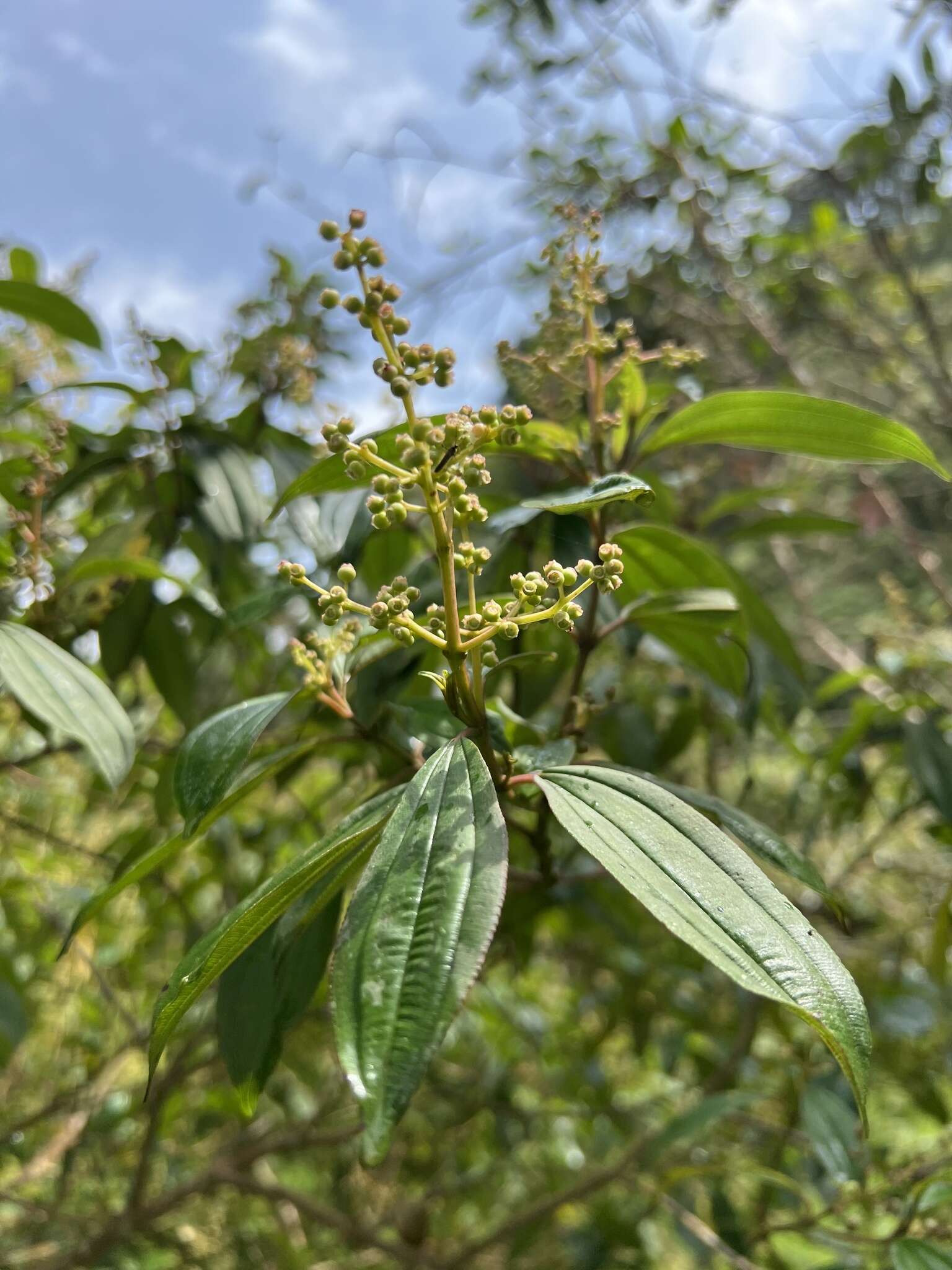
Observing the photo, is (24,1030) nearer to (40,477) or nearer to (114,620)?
(114,620)

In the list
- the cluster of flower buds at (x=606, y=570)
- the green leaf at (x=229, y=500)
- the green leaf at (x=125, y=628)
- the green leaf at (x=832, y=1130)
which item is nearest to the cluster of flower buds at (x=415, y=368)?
the cluster of flower buds at (x=606, y=570)

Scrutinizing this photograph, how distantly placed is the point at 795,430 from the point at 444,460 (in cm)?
34

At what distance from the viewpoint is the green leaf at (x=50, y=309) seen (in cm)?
99

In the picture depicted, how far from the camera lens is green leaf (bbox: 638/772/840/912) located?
0.66 meters

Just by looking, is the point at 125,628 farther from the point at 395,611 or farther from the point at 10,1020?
the point at 395,611

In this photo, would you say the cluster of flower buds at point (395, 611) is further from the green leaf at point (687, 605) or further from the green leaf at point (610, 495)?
the green leaf at point (687, 605)

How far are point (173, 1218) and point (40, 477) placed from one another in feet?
5.06

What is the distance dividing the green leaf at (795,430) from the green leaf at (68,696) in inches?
19.9

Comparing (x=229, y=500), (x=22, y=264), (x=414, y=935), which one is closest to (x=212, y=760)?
(x=414, y=935)

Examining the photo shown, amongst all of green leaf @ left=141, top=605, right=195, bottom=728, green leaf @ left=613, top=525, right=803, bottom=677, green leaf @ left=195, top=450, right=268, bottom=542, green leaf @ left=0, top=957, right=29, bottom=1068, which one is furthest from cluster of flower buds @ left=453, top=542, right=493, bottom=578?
green leaf @ left=0, top=957, right=29, bottom=1068

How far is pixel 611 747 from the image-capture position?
3.98 ft

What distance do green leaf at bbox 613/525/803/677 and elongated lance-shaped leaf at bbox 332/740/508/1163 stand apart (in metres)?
0.41

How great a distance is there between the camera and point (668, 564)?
0.91 metres

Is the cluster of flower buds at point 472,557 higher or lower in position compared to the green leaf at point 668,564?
higher
